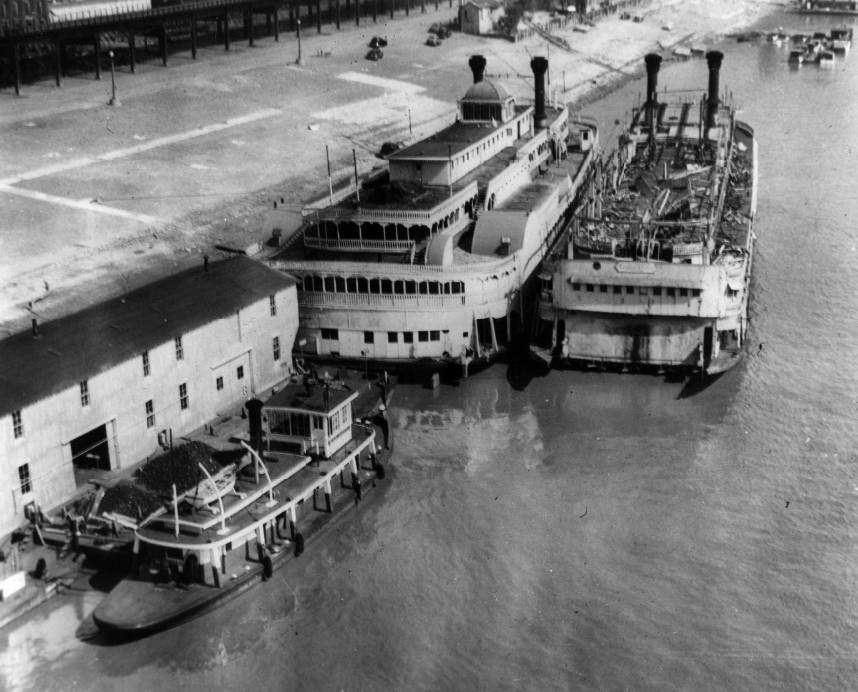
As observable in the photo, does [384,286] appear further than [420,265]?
No

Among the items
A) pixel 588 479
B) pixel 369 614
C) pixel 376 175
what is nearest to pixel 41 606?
pixel 369 614

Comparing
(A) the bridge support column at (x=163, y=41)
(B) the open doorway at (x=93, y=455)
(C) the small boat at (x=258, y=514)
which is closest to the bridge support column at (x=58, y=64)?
(A) the bridge support column at (x=163, y=41)

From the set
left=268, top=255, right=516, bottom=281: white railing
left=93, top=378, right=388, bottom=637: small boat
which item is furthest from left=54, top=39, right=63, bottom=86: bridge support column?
left=93, top=378, right=388, bottom=637: small boat

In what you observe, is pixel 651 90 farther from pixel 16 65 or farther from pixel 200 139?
→ pixel 16 65

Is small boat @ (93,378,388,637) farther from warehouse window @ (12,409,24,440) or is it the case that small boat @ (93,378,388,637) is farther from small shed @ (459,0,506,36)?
small shed @ (459,0,506,36)

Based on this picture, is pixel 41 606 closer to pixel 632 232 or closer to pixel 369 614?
pixel 369 614

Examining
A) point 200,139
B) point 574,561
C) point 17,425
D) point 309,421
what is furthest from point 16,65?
point 574,561

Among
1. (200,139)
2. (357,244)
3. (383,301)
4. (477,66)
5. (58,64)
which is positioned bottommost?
(383,301)
